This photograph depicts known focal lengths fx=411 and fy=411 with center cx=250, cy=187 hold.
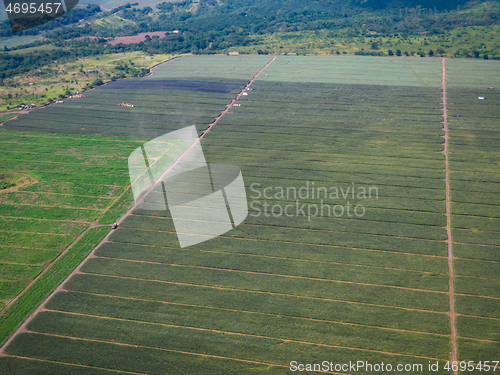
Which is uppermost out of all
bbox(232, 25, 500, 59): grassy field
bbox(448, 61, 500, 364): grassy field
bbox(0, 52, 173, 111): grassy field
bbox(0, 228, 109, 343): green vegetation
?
bbox(0, 52, 173, 111): grassy field

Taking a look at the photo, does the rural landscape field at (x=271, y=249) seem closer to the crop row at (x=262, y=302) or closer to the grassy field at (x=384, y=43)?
the crop row at (x=262, y=302)

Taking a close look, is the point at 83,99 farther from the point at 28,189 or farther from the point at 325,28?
the point at 325,28

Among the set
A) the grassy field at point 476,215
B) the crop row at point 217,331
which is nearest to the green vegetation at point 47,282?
the crop row at point 217,331

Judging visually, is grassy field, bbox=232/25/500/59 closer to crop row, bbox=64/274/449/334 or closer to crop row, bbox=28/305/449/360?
crop row, bbox=64/274/449/334

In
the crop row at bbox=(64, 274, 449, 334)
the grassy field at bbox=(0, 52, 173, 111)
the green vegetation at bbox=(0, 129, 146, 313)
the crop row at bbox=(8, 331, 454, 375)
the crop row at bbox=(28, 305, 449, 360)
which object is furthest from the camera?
the grassy field at bbox=(0, 52, 173, 111)

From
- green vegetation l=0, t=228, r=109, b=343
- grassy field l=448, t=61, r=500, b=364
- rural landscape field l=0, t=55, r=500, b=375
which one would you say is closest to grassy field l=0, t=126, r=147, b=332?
rural landscape field l=0, t=55, r=500, b=375

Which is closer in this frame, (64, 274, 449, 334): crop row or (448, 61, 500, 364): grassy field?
(448, 61, 500, 364): grassy field

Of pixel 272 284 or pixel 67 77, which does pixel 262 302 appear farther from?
pixel 67 77

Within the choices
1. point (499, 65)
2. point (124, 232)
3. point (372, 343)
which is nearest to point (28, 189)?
point (124, 232)
